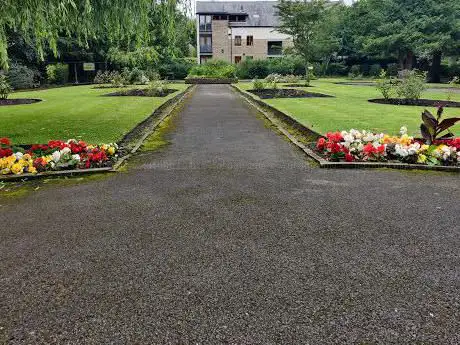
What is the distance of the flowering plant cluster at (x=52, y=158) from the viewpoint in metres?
6.51

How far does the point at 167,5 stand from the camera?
31.8 ft

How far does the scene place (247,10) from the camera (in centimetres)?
6688

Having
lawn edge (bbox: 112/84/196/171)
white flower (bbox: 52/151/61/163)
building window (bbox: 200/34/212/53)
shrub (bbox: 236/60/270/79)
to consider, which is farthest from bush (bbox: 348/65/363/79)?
white flower (bbox: 52/151/61/163)

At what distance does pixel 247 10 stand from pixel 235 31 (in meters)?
4.93

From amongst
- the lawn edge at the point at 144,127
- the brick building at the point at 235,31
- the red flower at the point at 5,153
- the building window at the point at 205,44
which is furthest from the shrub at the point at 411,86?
the building window at the point at 205,44

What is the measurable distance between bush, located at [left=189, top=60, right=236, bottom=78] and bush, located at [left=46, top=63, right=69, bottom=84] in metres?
13.5

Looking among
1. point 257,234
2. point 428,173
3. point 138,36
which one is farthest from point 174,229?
point 138,36

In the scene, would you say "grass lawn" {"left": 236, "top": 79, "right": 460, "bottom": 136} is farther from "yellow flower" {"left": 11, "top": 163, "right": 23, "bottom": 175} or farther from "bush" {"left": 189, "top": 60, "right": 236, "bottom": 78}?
"bush" {"left": 189, "top": 60, "right": 236, "bottom": 78}

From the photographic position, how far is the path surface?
8.76ft

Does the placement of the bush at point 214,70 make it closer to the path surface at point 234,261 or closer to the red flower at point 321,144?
the red flower at point 321,144

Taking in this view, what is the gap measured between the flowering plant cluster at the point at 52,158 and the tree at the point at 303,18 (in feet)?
106

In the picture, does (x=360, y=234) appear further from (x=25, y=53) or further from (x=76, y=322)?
(x=25, y=53)

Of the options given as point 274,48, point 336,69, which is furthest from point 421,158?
point 274,48

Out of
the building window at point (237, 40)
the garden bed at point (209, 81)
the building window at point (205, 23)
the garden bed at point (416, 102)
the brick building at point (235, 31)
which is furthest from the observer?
the building window at point (237, 40)
